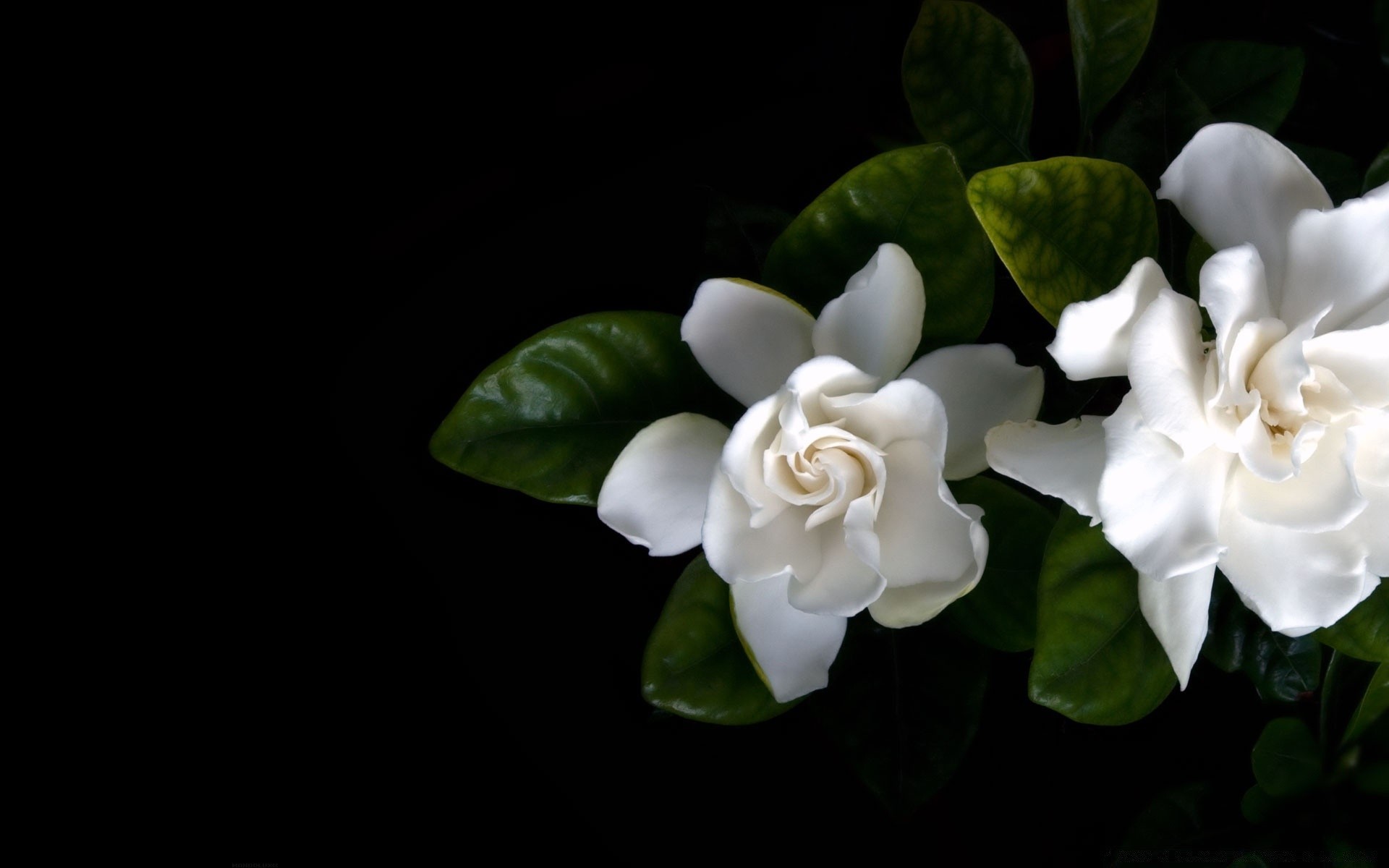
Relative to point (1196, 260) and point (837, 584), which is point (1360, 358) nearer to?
point (1196, 260)

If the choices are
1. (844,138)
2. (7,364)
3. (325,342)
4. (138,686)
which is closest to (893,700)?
(844,138)

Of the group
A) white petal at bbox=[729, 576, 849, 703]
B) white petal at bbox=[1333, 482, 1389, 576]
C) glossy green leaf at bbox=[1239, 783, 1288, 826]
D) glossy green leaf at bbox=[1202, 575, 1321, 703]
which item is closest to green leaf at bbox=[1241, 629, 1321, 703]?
glossy green leaf at bbox=[1202, 575, 1321, 703]

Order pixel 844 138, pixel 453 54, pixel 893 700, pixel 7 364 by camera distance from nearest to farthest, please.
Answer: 1. pixel 893 700
2. pixel 844 138
3. pixel 453 54
4. pixel 7 364

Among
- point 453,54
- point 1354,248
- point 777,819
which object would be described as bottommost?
point 777,819

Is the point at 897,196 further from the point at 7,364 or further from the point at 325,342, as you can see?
the point at 7,364

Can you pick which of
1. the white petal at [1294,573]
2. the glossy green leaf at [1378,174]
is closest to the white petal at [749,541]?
the white petal at [1294,573]

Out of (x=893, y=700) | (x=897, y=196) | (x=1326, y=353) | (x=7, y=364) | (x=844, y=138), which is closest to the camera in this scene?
(x=1326, y=353)
